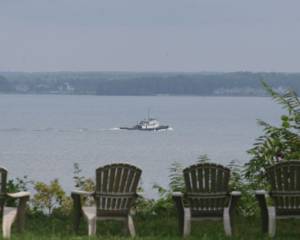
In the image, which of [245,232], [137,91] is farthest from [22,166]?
[137,91]

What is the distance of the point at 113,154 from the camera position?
46.8 meters

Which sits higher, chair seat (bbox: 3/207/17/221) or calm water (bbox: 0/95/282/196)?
chair seat (bbox: 3/207/17/221)

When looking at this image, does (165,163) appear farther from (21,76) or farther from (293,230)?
(21,76)

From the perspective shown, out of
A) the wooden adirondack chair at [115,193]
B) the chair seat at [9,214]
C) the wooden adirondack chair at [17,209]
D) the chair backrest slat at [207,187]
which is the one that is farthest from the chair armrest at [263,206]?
the chair seat at [9,214]

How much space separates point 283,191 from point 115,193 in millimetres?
1896

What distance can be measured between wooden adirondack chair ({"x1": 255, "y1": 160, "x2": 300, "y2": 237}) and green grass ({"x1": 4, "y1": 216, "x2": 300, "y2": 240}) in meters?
→ 0.25

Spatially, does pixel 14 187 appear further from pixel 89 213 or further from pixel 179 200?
pixel 179 200

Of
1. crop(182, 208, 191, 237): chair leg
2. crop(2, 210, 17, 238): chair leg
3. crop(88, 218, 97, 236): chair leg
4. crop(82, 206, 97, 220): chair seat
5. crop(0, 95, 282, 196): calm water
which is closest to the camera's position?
crop(2, 210, 17, 238): chair leg

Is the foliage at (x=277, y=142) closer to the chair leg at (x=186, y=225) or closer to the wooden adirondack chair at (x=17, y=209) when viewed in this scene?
the chair leg at (x=186, y=225)

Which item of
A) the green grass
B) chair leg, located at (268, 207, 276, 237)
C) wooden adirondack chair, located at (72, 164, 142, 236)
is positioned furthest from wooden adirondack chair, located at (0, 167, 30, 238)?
chair leg, located at (268, 207, 276, 237)

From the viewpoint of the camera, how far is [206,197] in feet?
37.5

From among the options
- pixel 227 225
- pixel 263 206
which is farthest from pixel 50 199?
pixel 263 206

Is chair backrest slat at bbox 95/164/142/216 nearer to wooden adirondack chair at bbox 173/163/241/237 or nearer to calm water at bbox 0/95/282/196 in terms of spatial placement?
wooden adirondack chair at bbox 173/163/241/237

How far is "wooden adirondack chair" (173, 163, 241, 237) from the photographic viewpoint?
1145cm
